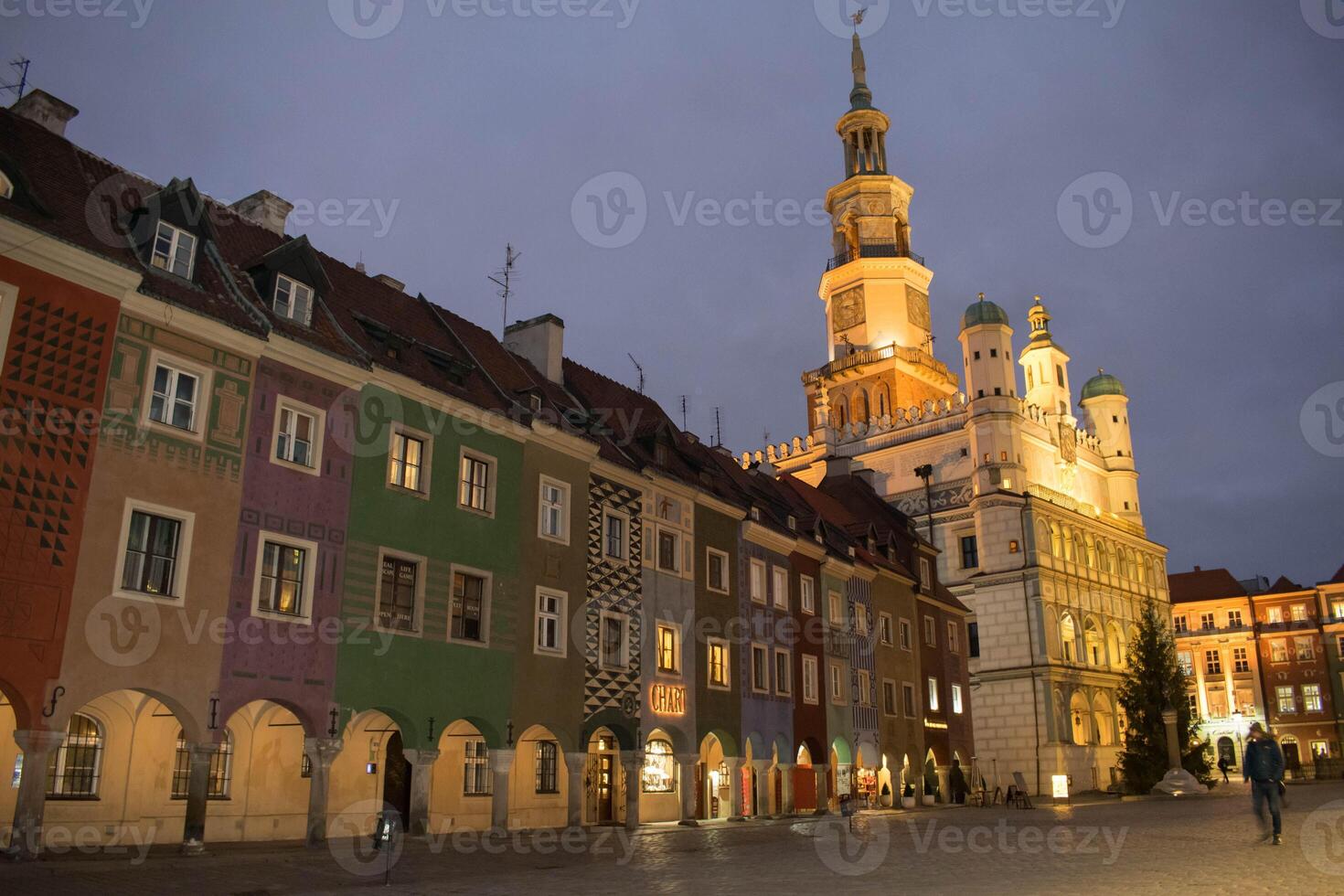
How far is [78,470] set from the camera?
1897 centimetres

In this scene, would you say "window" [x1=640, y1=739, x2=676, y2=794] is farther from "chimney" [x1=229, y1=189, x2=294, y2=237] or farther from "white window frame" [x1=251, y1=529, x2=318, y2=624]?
"chimney" [x1=229, y1=189, x2=294, y2=237]

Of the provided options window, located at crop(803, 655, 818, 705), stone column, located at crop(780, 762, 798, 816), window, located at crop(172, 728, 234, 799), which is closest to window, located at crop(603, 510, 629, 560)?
window, located at crop(172, 728, 234, 799)

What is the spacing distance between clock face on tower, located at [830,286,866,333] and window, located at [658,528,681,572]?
47.1m

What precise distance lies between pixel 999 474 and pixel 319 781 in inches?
2005

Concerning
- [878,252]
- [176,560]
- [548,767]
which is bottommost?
[548,767]

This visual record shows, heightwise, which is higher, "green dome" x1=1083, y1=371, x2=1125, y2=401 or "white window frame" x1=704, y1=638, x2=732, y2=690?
"green dome" x1=1083, y1=371, x2=1125, y2=401

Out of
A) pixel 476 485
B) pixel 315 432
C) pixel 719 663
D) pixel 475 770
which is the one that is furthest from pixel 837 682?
pixel 315 432

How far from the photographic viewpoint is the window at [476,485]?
27.0 metres

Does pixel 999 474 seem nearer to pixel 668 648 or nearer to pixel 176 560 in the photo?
pixel 668 648

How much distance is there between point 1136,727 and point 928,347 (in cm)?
3038

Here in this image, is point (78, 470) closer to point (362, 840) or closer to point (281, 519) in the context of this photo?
point (281, 519)

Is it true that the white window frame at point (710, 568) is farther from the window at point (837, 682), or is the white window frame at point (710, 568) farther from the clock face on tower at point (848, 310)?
the clock face on tower at point (848, 310)

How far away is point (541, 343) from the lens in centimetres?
3547

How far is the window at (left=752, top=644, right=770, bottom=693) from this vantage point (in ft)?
124
